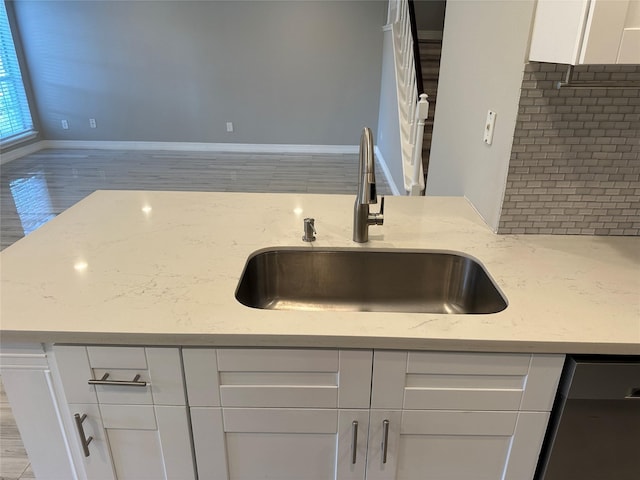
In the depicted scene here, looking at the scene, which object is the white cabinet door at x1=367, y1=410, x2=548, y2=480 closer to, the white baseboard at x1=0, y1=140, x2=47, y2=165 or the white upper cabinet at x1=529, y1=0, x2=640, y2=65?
the white upper cabinet at x1=529, y1=0, x2=640, y2=65

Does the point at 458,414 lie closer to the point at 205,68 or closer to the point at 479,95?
the point at 479,95

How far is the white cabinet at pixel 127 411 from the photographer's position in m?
1.04

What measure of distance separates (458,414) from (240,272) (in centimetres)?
68

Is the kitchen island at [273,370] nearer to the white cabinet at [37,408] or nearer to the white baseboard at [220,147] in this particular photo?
the white cabinet at [37,408]

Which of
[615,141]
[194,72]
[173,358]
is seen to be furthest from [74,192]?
[615,141]

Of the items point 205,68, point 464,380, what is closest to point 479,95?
point 464,380

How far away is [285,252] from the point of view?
1425 mm

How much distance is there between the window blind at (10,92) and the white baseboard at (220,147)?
609 millimetres

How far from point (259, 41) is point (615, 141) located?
19.3ft

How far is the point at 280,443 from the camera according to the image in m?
1.14

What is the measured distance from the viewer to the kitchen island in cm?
101

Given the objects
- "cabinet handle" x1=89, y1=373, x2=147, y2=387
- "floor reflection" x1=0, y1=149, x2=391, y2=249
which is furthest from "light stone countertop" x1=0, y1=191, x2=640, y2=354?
"floor reflection" x1=0, y1=149, x2=391, y2=249

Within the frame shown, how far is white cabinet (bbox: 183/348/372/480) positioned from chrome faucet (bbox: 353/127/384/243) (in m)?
0.50

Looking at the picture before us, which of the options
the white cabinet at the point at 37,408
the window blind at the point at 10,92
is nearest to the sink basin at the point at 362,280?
the white cabinet at the point at 37,408
